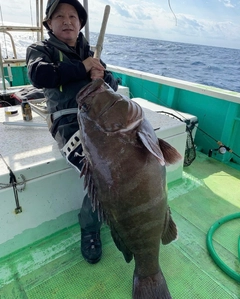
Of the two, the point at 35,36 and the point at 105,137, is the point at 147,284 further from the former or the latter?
the point at 35,36

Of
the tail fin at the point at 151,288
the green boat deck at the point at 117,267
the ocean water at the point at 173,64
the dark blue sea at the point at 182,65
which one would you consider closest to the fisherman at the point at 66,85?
the green boat deck at the point at 117,267

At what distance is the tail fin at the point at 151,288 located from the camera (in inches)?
67.5

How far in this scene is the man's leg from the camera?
7.02ft

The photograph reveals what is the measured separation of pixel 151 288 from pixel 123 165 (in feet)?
3.08

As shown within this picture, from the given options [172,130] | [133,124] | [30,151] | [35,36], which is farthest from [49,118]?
[35,36]

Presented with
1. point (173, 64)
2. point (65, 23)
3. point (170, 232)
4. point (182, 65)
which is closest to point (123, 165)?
point (170, 232)

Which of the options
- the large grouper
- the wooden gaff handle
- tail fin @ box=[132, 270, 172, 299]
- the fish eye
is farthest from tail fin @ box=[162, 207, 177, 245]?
the wooden gaff handle

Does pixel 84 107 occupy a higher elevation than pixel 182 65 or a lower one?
higher

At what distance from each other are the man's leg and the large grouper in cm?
60

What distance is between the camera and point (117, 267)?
2115 mm

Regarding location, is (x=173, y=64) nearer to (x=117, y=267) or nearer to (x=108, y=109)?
(x=117, y=267)

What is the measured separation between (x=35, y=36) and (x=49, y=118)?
5.39m

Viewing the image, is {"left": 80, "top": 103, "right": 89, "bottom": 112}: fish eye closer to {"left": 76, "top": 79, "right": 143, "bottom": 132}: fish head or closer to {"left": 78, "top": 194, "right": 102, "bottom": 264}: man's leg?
{"left": 76, "top": 79, "right": 143, "bottom": 132}: fish head

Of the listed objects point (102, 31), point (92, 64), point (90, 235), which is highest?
point (102, 31)
